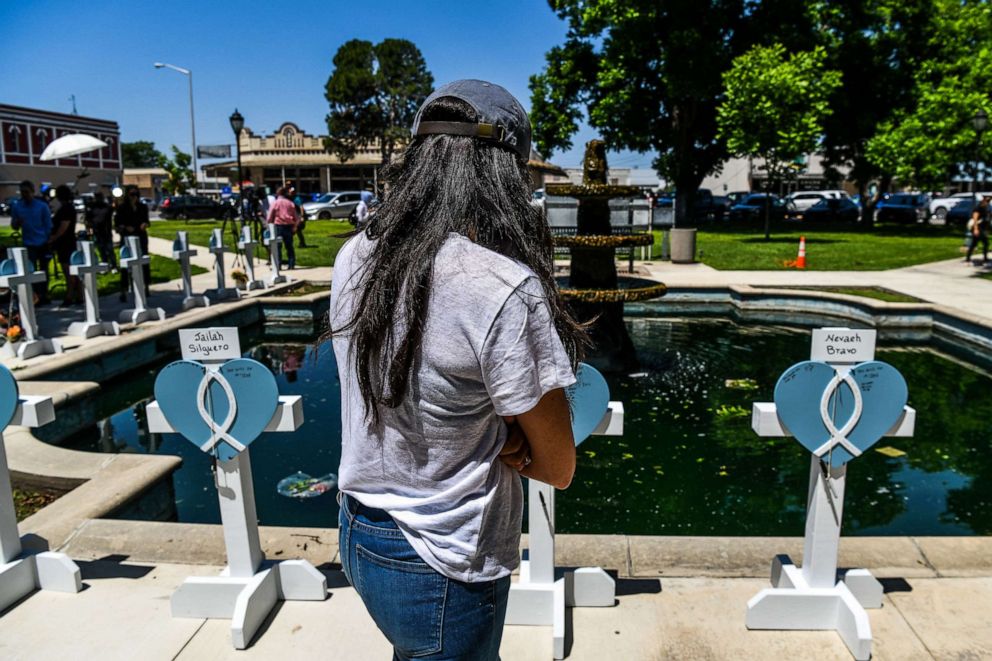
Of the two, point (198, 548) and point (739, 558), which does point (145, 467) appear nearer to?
point (198, 548)

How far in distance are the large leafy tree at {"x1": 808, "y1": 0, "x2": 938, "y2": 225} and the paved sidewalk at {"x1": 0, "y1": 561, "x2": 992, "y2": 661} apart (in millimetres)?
27839

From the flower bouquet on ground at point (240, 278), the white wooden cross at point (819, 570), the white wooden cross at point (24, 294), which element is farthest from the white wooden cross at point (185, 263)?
the white wooden cross at point (819, 570)

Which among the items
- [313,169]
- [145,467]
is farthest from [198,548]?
[313,169]

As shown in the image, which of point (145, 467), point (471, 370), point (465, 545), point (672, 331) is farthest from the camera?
point (672, 331)

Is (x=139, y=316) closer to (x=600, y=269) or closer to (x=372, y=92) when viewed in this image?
(x=600, y=269)

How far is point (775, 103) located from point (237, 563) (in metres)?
23.5

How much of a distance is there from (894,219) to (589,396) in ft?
116

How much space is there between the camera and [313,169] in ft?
198

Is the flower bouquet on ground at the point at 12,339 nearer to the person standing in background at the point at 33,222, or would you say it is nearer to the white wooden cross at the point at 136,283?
the white wooden cross at the point at 136,283

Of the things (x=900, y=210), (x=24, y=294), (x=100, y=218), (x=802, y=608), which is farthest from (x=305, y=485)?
(x=900, y=210)

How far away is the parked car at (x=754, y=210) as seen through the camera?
3394cm

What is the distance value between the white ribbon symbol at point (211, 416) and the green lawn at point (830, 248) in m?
14.4

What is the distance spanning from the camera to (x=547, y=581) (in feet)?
9.53

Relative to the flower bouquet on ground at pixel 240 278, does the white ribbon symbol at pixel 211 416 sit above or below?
above
